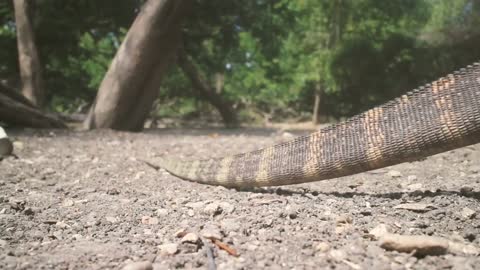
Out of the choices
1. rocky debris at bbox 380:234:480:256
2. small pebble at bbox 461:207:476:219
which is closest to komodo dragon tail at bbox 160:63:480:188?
small pebble at bbox 461:207:476:219

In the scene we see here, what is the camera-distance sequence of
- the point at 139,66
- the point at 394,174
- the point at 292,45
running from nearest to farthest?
the point at 394,174 < the point at 139,66 < the point at 292,45

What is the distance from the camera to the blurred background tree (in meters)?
8.40

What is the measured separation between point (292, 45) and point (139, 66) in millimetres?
8506

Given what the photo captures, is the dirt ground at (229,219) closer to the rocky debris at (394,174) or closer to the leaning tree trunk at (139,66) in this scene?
the rocky debris at (394,174)

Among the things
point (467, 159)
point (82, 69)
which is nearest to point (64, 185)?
point (467, 159)

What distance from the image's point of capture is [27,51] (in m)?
7.50

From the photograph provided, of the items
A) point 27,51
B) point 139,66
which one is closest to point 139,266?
point 139,66

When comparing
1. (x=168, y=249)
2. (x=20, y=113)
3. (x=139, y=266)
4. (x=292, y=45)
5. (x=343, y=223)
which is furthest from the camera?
(x=292, y=45)

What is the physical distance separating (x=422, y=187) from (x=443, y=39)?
22.7 feet

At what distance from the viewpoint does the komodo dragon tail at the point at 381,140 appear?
221cm

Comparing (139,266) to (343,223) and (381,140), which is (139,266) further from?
(381,140)

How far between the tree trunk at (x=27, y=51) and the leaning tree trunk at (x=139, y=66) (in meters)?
1.30

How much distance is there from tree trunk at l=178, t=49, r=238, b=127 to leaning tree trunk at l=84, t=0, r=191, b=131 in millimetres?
3015

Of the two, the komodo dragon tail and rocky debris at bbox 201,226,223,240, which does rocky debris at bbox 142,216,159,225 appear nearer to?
rocky debris at bbox 201,226,223,240
